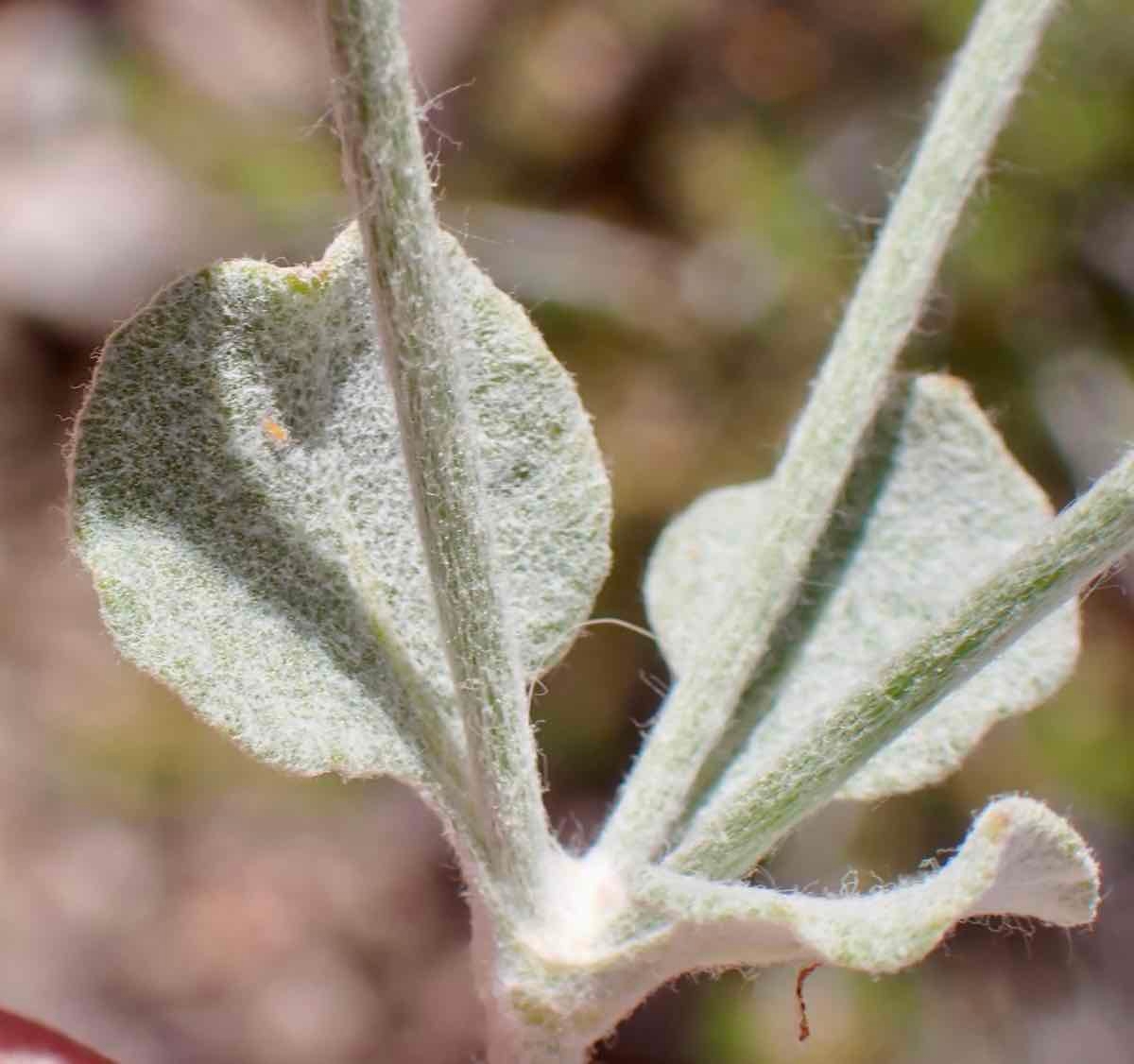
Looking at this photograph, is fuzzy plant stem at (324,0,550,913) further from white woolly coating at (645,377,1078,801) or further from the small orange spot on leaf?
white woolly coating at (645,377,1078,801)

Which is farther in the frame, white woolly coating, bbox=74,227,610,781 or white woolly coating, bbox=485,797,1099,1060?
white woolly coating, bbox=74,227,610,781

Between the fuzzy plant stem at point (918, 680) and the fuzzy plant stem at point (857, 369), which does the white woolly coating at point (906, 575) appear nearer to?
the fuzzy plant stem at point (857, 369)

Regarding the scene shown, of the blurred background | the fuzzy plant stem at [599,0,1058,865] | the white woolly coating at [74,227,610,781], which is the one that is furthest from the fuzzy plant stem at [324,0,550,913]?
the blurred background

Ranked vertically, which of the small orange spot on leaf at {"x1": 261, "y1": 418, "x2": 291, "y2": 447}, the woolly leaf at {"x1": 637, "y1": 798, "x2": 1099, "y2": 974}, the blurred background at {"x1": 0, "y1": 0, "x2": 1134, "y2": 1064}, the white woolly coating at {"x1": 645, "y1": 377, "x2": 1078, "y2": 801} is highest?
the small orange spot on leaf at {"x1": 261, "y1": 418, "x2": 291, "y2": 447}

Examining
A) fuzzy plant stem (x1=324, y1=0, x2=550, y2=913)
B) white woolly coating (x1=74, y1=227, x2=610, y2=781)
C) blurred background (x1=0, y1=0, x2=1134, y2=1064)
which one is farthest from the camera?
blurred background (x1=0, y1=0, x2=1134, y2=1064)

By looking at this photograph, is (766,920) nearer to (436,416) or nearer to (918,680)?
(918,680)

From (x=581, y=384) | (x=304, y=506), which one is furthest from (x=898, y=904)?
(x=581, y=384)

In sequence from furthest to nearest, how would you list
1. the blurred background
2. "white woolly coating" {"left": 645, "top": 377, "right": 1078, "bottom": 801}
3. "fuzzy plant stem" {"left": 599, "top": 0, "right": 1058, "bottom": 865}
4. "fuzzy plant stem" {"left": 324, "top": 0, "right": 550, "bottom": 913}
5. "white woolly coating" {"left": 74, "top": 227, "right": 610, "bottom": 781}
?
the blurred background
"white woolly coating" {"left": 645, "top": 377, "right": 1078, "bottom": 801}
"fuzzy plant stem" {"left": 599, "top": 0, "right": 1058, "bottom": 865}
"white woolly coating" {"left": 74, "top": 227, "right": 610, "bottom": 781}
"fuzzy plant stem" {"left": 324, "top": 0, "right": 550, "bottom": 913}

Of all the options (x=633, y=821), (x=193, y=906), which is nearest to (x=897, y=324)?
(x=633, y=821)
